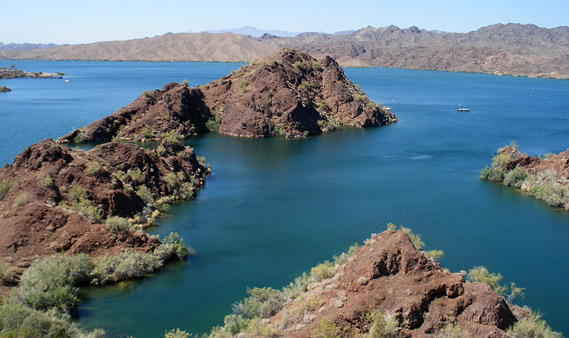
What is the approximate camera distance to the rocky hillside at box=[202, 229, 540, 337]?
1722 centimetres

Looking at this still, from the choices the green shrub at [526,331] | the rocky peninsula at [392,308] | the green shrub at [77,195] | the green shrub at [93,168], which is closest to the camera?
the green shrub at [526,331]

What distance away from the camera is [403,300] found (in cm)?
1806

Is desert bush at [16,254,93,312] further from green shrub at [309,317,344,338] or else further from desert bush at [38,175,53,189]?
green shrub at [309,317,344,338]

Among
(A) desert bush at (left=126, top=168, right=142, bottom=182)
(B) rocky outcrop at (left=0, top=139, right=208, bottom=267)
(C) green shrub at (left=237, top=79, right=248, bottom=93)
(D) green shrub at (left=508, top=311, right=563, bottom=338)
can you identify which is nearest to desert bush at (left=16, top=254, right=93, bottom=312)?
(B) rocky outcrop at (left=0, top=139, right=208, bottom=267)

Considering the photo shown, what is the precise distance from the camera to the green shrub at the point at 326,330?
17.0 meters

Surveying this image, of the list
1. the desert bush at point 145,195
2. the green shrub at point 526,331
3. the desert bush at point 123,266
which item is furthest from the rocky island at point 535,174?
the desert bush at point 123,266

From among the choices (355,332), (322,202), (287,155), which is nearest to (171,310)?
(355,332)

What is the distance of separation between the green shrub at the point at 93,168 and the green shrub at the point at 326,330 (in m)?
22.2

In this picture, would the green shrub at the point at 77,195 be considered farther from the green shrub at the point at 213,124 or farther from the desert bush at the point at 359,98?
the desert bush at the point at 359,98

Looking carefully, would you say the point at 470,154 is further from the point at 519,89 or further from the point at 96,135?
the point at 519,89

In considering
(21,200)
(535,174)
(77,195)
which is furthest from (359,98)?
(21,200)

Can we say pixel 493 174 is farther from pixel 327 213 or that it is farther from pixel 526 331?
pixel 526 331

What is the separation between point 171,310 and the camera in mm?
23516

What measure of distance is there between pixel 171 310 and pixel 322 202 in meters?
18.9
